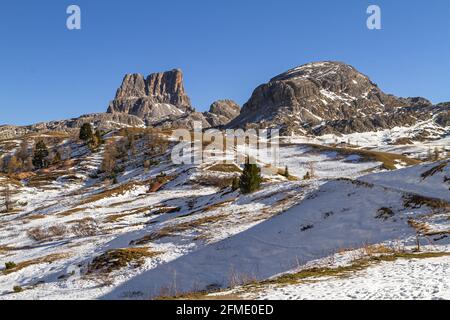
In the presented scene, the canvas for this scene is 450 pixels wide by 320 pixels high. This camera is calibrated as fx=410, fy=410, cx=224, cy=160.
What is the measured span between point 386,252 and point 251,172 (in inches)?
1845

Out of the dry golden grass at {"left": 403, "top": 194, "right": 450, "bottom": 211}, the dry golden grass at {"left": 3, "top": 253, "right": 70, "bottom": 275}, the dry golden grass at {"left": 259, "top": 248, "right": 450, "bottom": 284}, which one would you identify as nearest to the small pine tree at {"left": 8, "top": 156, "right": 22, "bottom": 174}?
the dry golden grass at {"left": 3, "top": 253, "right": 70, "bottom": 275}

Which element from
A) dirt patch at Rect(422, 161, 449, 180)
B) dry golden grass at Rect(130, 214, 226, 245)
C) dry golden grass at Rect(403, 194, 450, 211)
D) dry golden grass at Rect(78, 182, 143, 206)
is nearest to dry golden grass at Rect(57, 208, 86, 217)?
dry golden grass at Rect(78, 182, 143, 206)

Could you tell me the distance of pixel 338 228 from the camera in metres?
39.9

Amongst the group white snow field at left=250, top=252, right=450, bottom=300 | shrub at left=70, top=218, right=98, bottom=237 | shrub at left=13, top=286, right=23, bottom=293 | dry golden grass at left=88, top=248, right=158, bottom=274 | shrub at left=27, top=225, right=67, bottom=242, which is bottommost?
shrub at left=27, top=225, right=67, bottom=242

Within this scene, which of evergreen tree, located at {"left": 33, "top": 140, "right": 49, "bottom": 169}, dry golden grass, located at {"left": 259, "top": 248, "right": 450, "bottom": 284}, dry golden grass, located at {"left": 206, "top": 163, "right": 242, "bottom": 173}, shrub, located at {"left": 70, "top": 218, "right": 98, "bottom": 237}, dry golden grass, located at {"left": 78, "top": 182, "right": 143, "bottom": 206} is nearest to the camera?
dry golden grass, located at {"left": 259, "top": 248, "right": 450, "bottom": 284}

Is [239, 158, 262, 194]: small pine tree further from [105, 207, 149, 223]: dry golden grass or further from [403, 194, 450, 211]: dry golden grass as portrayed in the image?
[403, 194, 450, 211]: dry golden grass

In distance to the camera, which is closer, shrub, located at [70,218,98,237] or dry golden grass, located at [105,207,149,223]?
shrub, located at [70,218,98,237]

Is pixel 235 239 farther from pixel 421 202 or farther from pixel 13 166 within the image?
pixel 13 166

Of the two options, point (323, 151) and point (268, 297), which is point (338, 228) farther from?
point (323, 151)

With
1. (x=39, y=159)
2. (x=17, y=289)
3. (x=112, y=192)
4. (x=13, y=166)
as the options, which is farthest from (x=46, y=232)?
(x=13, y=166)

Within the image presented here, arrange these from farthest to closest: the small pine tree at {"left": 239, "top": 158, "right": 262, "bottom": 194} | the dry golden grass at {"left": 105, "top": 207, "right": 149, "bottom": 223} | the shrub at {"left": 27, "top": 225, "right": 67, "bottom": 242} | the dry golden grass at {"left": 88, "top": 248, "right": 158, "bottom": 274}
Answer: the dry golden grass at {"left": 105, "top": 207, "right": 149, "bottom": 223}, the small pine tree at {"left": 239, "top": 158, "right": 262, "bottom": 194}, the shrub at {"left": 27, "top": 225, "right": 67, "bottom": 242}, the dry golden grass at {"left": 88, "top": 248, "right": 158, "bottom": 274}

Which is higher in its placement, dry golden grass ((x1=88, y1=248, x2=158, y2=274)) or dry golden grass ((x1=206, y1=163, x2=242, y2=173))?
dry golden grass ((x1=206, y1=163, x2=242, y2=173))

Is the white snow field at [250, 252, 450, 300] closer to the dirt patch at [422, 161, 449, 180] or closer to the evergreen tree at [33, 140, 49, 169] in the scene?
the dirt patch at [422, 161, 449, 180]
